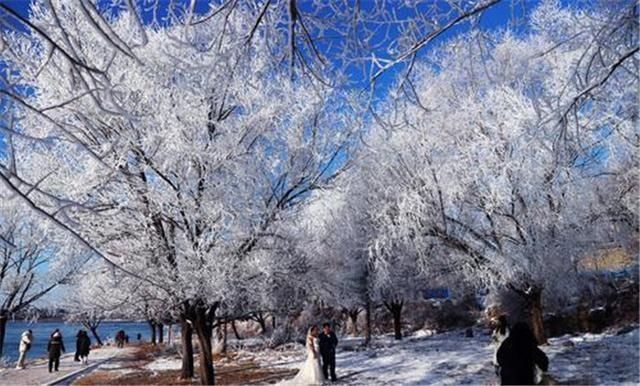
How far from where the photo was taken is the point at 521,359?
18.0ft

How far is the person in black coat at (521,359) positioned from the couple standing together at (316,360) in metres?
5.61

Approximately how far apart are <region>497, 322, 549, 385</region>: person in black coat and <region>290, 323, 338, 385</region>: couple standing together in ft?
18.4

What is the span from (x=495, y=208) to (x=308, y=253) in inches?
189

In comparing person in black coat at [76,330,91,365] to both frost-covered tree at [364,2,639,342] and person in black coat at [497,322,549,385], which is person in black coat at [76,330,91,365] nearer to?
frost-covered tree at [364,2,639,342]

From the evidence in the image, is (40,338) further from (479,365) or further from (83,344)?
(479,365)

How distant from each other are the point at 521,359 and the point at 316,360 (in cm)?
582

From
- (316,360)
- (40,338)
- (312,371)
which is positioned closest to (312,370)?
(312,371)

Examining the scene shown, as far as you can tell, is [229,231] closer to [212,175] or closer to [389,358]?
[212,175]

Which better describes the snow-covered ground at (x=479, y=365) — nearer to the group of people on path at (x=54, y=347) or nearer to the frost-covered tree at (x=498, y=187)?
the frost-covered tree at (x=498, y=187)

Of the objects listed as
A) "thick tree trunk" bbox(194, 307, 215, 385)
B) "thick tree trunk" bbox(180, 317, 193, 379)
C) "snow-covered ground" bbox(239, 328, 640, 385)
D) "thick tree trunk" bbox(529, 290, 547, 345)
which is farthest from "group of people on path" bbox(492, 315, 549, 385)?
"thick tree trunk" bbox(180, 317, 193, 379)

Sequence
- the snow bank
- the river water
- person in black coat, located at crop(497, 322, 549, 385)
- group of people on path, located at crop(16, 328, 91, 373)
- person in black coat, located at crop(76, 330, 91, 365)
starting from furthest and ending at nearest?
the river water
person in black coat, located at crop(76, 330, 91, 365)
the snow bank
group of people on path, located at crop(16, 328, 91, 373)
person in black coat, located at crop(497, 322, 549, 385)

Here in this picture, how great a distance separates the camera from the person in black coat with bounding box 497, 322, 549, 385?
17.9ft

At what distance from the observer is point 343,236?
19688mm

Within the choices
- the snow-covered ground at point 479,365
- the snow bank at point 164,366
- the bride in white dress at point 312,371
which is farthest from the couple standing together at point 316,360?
the snow bank at point 164,366
